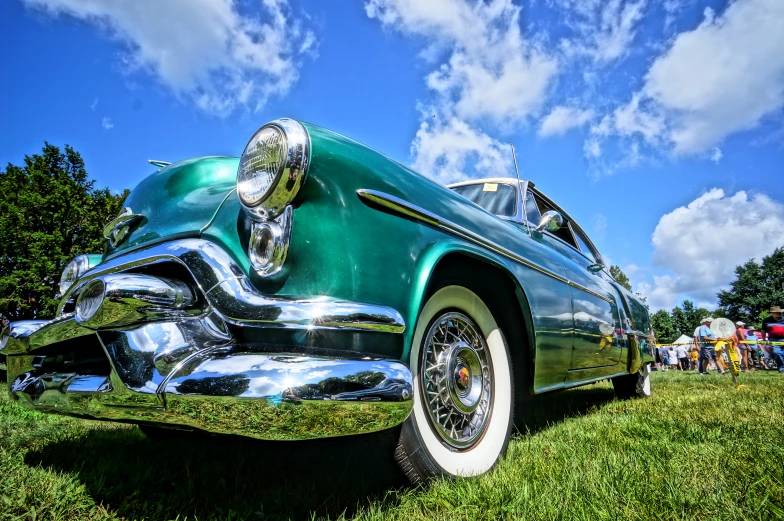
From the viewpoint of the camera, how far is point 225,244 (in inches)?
59.1

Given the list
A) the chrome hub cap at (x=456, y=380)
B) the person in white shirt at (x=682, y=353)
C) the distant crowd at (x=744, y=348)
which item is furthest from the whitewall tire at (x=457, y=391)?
the person in white shirt at (x=682, y=353)

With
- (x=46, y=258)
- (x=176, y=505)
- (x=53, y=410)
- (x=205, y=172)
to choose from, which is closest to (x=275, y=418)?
(x=176, y=505)

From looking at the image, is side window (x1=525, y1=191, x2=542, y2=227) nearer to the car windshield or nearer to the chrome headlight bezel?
the car windshield

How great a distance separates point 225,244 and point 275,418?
0.62m

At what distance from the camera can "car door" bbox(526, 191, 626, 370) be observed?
2.72 meters

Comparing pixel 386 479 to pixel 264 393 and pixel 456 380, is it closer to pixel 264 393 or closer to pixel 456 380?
pixel 456 380

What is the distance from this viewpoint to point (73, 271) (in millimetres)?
2186

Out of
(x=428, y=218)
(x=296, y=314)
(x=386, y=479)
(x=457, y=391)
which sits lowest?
(x=386, y=479)

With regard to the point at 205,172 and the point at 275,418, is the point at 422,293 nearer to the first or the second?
the point at 275,418

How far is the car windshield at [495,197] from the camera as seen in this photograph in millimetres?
2988

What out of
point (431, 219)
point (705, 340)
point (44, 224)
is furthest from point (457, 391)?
point (44, 224)

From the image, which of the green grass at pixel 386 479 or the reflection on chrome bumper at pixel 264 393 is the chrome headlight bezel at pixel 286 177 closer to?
the reflection on chrome bumper at pixel 264 393

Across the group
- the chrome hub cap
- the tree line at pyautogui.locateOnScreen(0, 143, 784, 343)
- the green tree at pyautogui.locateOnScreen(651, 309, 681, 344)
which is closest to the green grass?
the chrome hub cap

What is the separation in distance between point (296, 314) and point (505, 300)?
1141 mm
